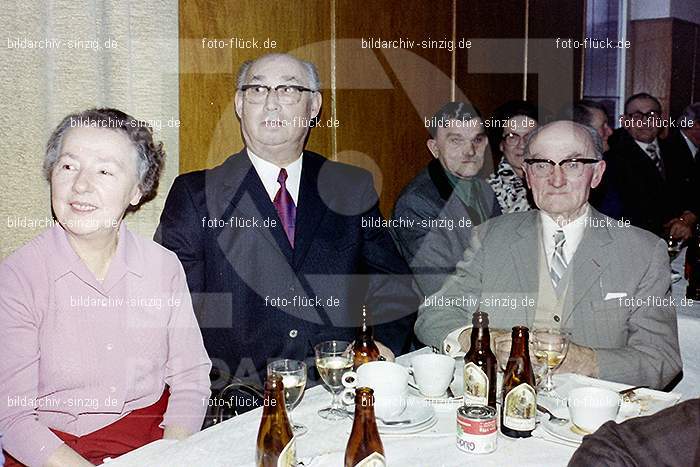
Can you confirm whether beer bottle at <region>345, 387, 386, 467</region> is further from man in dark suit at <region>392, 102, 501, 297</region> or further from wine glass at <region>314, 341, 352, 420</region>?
man in dark suit at <region>392, 102, 501, 297</region>

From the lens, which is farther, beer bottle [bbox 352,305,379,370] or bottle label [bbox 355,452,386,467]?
beer bottle [bbox 352,305,379,370]

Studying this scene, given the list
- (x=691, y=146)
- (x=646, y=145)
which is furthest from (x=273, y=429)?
(x=691, y=146)

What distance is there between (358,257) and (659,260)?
922 mm

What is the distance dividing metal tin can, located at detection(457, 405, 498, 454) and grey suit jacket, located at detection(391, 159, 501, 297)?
1473 millimetres

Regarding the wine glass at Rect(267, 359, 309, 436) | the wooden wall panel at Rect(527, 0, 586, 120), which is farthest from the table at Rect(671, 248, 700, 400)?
the wooden wall panel at Rect(527, 0, 586, 120)

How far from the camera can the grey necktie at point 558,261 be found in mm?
2271

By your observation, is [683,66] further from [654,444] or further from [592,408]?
[654,444]

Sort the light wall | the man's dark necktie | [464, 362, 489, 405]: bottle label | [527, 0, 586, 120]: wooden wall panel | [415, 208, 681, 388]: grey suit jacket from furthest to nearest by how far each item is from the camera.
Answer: [527, 0, 586, 120]: wooden wall panel → the man's dark necktie → the light wall → [415, 208, 681, 388]: grey suit jacket → [464, 362, 489, 405]: bottle label

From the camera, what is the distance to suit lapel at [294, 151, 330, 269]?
2.39 meters

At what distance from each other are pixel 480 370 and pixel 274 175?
1131mm

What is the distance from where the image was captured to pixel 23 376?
169 centimetres

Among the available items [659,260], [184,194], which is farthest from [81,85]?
[659,260]

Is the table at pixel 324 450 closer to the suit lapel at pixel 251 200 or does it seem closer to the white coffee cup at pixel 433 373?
the white coffee cup at pixel 433 373

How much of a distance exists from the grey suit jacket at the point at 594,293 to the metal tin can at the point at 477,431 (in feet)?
2.24
